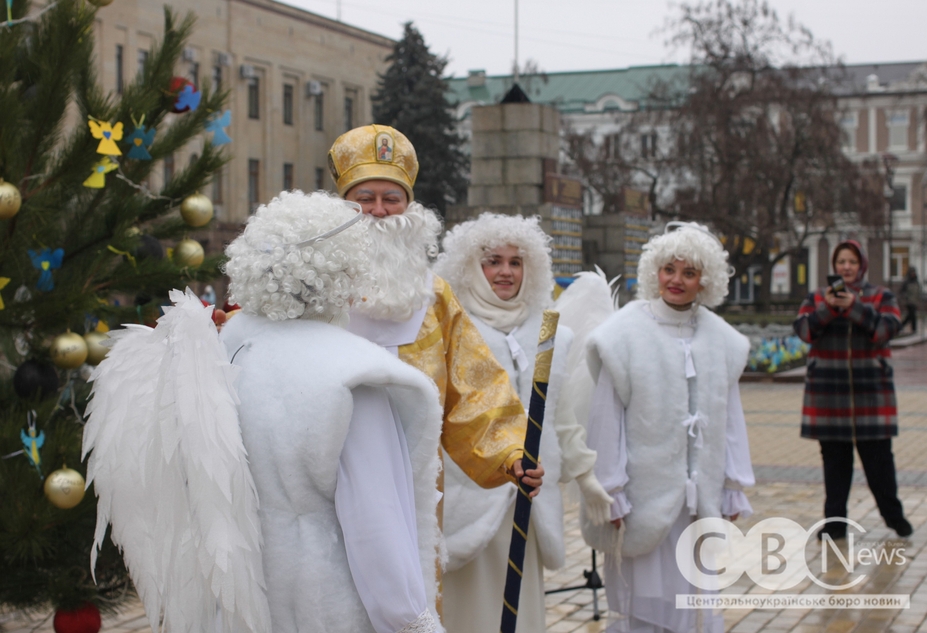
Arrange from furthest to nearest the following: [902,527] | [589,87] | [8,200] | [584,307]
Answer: [589,87] → [902,527] → [584,307] → [8,200]

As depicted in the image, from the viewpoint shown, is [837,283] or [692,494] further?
[837,283]

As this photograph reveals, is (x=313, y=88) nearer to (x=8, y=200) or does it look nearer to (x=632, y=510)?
(x=632, y=510)

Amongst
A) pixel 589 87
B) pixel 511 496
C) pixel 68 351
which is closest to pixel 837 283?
pixel 511 496

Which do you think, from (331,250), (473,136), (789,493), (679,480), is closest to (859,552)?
(789,493)

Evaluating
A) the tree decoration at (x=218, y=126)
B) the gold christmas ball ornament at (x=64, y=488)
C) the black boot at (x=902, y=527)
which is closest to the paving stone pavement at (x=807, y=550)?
the black boot at (x=902, y=527)

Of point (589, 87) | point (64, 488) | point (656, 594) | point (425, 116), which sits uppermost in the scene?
point (589, 87)

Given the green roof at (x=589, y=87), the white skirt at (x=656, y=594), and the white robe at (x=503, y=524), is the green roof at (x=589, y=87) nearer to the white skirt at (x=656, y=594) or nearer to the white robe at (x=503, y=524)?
the white skirt at (x=656, y=594)

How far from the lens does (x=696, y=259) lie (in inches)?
190

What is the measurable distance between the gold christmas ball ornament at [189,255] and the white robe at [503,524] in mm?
1180

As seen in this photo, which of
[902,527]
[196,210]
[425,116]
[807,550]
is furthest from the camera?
[425,116]

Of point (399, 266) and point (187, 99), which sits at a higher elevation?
point (187, 99)

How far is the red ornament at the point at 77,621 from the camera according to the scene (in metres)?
4.07

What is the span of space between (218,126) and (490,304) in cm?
148

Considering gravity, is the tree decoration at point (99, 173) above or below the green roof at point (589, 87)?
below
